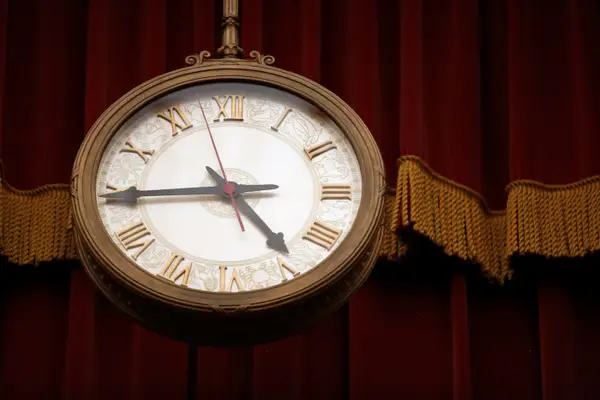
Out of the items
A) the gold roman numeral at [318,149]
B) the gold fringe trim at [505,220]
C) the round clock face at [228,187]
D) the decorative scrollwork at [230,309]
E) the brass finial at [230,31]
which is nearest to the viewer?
the decorative scrollwork at [230,309]

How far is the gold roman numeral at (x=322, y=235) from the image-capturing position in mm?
3633

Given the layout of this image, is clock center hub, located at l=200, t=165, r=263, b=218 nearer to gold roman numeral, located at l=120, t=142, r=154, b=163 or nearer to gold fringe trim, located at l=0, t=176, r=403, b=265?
gold roman numeral, located at l=120, t=142, r=154, b=163

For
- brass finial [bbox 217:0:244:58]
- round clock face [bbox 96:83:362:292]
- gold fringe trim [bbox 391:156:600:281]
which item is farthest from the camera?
gold fringe trim [bbox 391:156:600:281]

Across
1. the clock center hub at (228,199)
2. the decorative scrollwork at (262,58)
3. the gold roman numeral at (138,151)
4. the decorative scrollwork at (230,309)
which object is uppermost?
the decorative scrollwork at (262,58)

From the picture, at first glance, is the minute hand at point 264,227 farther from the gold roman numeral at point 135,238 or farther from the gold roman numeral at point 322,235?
the gold roman numeral at point 135,238

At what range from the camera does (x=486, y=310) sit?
13.5 ft

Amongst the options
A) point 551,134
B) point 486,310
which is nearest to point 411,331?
point 486,310

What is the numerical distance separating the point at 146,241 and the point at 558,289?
3.00ft

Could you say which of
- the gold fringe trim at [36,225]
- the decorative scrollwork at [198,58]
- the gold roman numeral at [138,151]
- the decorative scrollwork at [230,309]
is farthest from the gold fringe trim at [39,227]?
the decorative scrollwork at [230,309]

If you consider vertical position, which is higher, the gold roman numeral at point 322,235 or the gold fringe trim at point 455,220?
the gold fringe trim at point 455,220

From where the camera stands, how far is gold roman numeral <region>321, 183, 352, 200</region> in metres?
3.70

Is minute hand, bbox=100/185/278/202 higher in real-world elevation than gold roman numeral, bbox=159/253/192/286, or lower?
higher

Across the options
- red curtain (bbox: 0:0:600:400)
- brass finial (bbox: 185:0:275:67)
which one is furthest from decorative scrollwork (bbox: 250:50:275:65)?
red curtain (bbox: 0:0:600:400)

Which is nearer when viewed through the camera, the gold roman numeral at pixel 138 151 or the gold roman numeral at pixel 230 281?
the gold roman numeral at pixel 230 281
